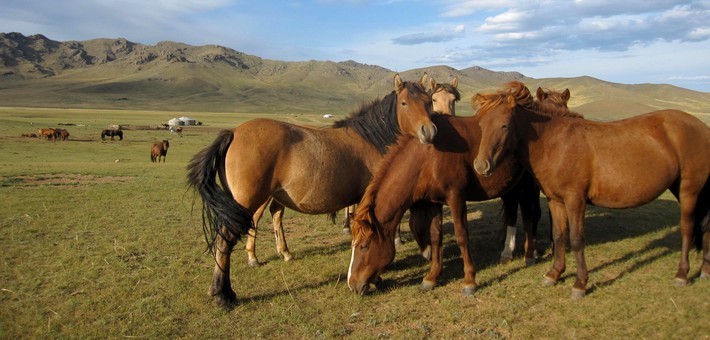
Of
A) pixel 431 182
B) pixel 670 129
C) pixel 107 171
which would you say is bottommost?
pixel 107 171

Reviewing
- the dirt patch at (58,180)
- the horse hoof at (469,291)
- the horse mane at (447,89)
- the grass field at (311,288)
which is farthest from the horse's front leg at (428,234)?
the dirt patch at (58,180)

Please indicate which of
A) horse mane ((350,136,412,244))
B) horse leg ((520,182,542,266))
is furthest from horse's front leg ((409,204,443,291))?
horse leg ((520,182,542,266))

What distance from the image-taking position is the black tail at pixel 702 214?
565 cm

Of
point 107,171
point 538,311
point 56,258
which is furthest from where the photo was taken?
point 107,171

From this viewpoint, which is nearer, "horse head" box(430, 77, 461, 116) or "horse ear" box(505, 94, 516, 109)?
"horse ear" box(505, 94, 516, 109)

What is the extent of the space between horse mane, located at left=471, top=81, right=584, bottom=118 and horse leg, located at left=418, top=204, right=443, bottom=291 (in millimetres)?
1411

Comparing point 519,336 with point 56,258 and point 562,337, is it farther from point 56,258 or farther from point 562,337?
point 56,258

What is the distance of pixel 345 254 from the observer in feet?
23.7

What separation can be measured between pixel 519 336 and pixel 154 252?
218 inches

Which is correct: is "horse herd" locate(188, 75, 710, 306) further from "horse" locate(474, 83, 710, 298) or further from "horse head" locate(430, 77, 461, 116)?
"horse head" locate(430, 77, 461, 116)

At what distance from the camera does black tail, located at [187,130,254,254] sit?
16.5ft

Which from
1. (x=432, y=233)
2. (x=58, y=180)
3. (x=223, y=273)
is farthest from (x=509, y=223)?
(x=58, y=180)

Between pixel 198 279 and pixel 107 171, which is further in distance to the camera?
pixel 107 171

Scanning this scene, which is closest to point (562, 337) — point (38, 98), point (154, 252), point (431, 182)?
point (431, 182)
